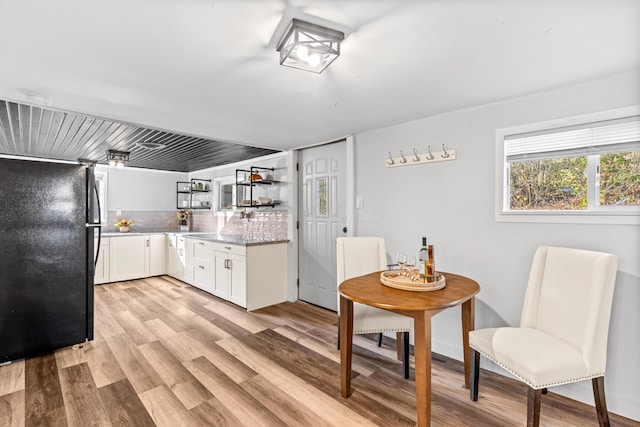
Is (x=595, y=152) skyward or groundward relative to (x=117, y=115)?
groundward

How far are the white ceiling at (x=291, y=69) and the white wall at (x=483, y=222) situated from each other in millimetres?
163

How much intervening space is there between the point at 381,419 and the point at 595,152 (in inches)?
87.1

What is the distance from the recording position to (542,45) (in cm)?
155

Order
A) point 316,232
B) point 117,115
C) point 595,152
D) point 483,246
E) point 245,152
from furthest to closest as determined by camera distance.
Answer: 1. point 245,152
2. point 316,232
3. point 117,115
4. point 483,246
5. point 595,152

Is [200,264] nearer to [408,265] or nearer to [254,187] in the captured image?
[254,187]

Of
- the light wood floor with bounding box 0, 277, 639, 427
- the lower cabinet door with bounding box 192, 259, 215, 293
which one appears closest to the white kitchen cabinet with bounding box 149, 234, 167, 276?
the lower cabinet door with bounding box 192, 259, 215, 293

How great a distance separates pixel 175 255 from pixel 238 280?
2.24 m

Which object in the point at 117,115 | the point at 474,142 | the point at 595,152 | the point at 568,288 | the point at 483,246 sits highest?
the point at 117,115

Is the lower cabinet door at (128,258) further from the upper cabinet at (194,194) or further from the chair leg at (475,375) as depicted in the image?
the chair leg at (475,375)

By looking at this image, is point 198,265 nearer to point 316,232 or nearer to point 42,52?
point 316,232

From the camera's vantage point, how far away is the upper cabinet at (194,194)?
6.01 metres

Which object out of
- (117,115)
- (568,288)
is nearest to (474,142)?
(568,288)

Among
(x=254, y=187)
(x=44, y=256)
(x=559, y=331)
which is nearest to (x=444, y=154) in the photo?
(x=559, y=331)

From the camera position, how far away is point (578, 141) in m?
2.05
